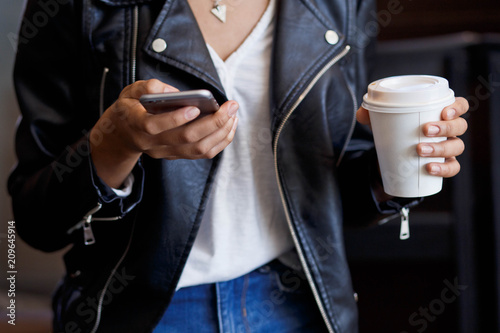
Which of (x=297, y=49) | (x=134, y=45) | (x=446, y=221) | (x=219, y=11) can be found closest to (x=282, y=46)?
(x=297, y=49)

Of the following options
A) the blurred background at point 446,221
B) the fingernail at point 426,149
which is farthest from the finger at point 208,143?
the blurred background at point 446,221

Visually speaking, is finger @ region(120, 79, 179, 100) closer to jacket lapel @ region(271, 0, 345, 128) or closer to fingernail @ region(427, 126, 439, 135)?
jacket lapel @ region(271, 0, 345, 128)

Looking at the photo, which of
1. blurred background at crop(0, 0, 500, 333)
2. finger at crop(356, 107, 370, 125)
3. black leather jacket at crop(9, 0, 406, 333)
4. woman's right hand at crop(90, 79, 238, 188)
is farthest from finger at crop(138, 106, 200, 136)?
blurred background at crop(0, 0, 500, 333)

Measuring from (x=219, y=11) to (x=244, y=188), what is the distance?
1.15 ft

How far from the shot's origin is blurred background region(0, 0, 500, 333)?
68.7 inches

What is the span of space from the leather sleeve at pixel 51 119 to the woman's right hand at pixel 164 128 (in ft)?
0.51

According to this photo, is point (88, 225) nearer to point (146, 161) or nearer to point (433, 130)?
point (146, 161)

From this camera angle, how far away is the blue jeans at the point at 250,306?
0.98 metres

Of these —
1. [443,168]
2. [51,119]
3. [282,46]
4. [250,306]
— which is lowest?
[250,306]

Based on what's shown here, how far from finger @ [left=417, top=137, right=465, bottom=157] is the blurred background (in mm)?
858

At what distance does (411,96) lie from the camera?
0.80 m

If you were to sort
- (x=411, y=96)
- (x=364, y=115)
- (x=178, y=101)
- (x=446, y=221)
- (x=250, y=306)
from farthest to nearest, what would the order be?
(x=446, y=221)
(x=250, y=306)
(x=364, y=115)
(x=411, y=96)
(x=178, y=101)

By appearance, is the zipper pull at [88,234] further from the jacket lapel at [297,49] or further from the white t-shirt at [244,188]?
the jacket lapel at [297,49]

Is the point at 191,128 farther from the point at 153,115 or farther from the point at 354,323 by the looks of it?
the point at 354,323
